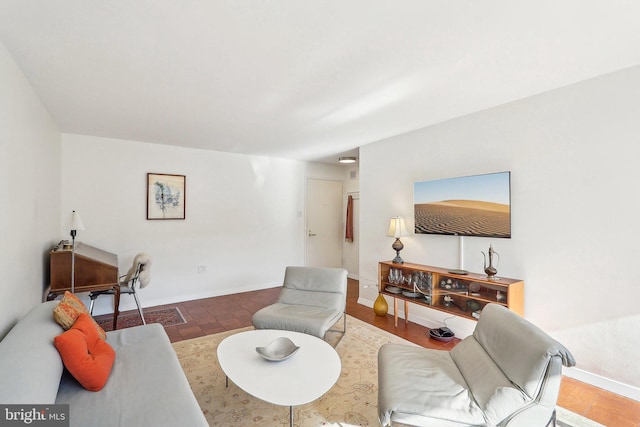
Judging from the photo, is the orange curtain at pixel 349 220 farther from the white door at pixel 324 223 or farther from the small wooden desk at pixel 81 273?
the small wooden desk at pixel 81 273

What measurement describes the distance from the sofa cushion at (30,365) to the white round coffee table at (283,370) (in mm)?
835

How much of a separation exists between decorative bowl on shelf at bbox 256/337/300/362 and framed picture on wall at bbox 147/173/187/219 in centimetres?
309

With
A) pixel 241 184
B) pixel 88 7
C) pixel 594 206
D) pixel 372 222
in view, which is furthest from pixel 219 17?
Answer: pixel 241 184

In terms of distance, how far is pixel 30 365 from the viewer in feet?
4.47

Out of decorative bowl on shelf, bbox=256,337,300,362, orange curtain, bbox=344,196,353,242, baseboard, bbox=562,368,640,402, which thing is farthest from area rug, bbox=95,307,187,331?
baseboard, bbox=562,368,640,402

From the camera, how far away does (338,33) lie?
171 centimetres

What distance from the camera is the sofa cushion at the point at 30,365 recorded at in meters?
1.21

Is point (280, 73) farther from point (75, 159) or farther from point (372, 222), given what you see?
point (75, 159)

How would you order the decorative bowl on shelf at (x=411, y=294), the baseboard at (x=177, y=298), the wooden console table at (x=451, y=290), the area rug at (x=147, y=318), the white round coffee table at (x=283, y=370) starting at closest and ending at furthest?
the white round coffee table at (x=283, y=370), the wooden console table at (x=451, y=290), the decorative bowl on shelf at (x=411, y=294), the area rug at (x=147, y=318), the baseboard at (x=177, y=298)

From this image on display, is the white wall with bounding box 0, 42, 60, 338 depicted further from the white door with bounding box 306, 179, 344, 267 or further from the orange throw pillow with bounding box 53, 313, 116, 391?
the white door with bounding box 306, 179, 344, 267

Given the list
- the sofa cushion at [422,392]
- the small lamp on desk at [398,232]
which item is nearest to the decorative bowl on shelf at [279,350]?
the sofa cushion at [422,392]

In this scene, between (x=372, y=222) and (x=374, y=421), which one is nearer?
(x=374, y=421)

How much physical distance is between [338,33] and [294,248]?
4.33m

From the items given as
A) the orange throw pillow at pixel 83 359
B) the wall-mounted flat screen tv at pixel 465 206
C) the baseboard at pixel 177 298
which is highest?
the wall-mounted flat screen tv at pixel 465 206
